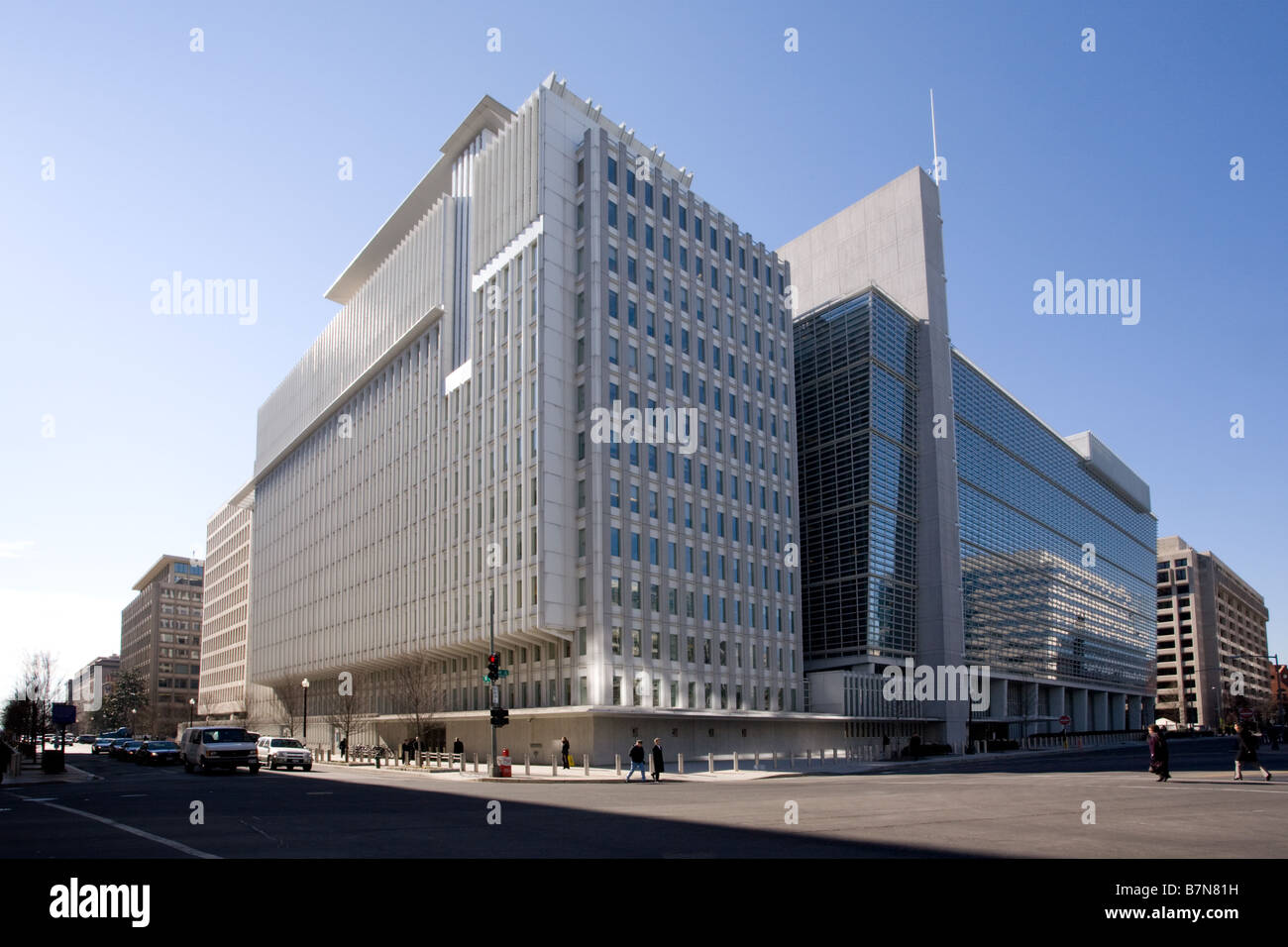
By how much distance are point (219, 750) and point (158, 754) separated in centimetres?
2165

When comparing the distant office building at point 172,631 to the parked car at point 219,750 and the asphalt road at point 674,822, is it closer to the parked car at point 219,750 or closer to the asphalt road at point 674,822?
the parked car at point 219,750

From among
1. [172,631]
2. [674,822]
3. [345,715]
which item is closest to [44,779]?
[345,715]

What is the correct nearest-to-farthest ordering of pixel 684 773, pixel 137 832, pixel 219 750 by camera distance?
pixel 137 832 < pixel 219 750 < pixel 684 773

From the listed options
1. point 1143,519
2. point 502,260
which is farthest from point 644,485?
point 1143,519

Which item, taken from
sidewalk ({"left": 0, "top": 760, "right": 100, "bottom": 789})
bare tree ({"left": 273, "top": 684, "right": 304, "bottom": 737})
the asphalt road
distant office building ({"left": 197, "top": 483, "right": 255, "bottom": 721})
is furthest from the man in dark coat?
distant office building ({"left": 197, "top": 483, "right": 255, "bottom": 721})

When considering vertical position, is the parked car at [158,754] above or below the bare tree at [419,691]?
below

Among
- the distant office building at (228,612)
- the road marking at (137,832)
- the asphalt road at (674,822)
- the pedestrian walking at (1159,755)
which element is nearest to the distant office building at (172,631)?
the distant office building at (228,612)

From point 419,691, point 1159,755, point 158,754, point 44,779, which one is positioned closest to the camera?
point 1159,755

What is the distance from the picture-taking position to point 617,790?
97.0 ft

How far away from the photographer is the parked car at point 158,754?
57281 mm

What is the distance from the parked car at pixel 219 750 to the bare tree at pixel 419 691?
1574 cm

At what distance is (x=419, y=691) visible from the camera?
62719 mm

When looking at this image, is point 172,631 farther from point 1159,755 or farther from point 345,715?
point 1159,755
